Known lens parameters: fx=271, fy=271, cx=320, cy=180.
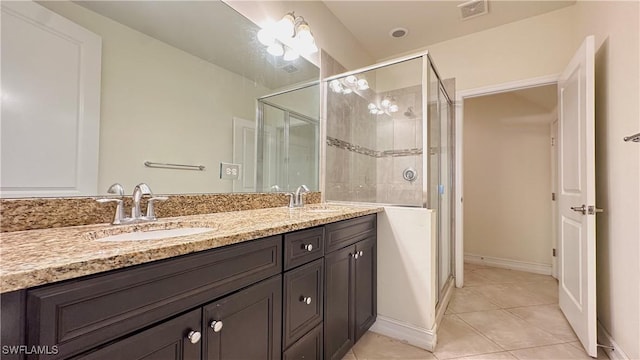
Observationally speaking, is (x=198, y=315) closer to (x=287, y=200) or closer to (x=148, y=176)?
(x=148, y=176)

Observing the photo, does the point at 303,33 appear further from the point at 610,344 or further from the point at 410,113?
the point at 610,344

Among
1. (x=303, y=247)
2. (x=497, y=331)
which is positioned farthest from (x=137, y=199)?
(x=497, y=331)

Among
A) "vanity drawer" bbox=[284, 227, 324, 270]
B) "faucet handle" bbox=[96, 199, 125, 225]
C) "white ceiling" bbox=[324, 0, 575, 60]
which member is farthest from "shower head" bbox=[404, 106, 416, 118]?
"faucet handle" bbox=[96, 199, 125, 225]

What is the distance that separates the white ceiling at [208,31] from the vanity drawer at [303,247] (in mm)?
1082

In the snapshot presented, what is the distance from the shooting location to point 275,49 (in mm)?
1906

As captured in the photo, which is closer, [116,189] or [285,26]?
[116,189]

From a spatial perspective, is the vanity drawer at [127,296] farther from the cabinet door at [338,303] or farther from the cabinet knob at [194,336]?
the cabinet door at [338,303]

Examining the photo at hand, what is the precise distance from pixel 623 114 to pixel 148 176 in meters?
2.49

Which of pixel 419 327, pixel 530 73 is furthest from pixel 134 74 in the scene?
pixel 530 73

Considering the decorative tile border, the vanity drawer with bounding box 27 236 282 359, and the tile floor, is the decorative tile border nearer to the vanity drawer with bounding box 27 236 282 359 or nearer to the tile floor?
the tile floor

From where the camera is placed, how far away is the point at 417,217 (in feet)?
5.63

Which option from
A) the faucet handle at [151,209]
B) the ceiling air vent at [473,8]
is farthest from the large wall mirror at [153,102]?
the ceiling air vent at [473,8]

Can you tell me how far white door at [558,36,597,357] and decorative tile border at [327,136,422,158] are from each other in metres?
1.01

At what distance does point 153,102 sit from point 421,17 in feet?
7.96
